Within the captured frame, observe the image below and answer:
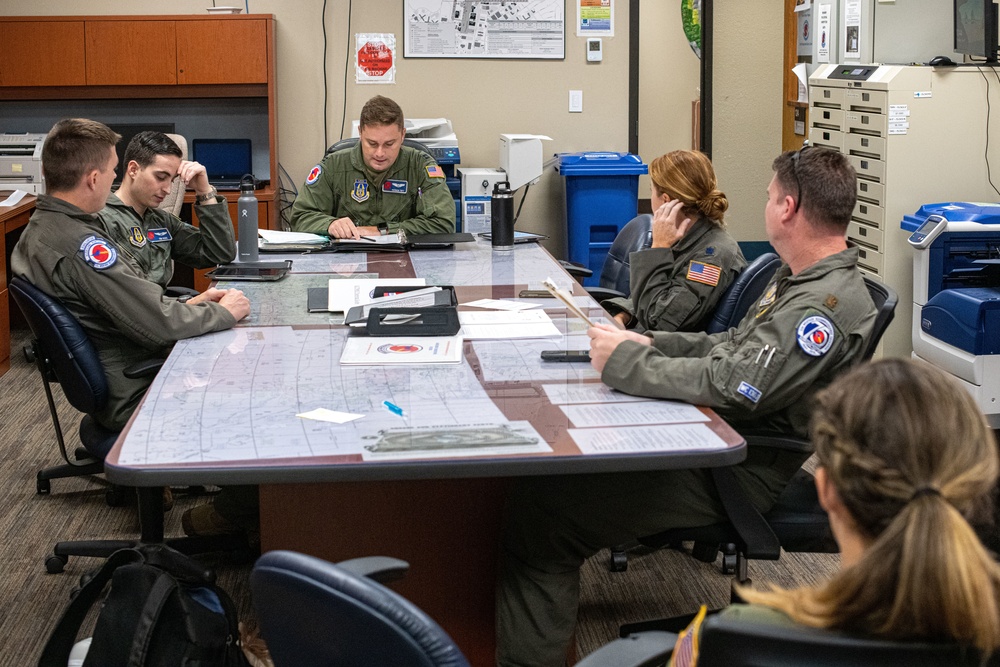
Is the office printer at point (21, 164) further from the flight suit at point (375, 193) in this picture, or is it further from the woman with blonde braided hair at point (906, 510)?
the woman with blonde braided hair at point (906, 510)

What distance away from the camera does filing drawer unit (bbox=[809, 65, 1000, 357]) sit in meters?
4.34

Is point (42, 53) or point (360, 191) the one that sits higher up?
point (42, 53)

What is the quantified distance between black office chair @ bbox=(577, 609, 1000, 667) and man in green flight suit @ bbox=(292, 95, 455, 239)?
131 inches

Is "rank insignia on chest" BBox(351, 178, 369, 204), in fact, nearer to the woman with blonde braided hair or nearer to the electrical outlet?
the electrical outlet

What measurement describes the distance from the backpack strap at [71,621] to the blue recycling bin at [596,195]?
4239mm

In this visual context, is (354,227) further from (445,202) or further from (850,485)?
(850,485)

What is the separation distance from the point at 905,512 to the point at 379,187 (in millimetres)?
3612

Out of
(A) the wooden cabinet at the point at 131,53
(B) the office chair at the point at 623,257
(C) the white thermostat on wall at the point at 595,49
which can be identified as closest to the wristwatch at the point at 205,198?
(B) the office chair at the point at 623,257

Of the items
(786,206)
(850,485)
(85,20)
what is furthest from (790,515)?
(85,20)

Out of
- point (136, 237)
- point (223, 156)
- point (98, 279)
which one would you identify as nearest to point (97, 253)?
point (98, 279)

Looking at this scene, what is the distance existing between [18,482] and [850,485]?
127 inches

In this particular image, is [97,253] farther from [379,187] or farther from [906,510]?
[906,510]

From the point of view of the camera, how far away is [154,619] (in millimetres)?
1828

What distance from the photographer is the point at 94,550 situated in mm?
2873
